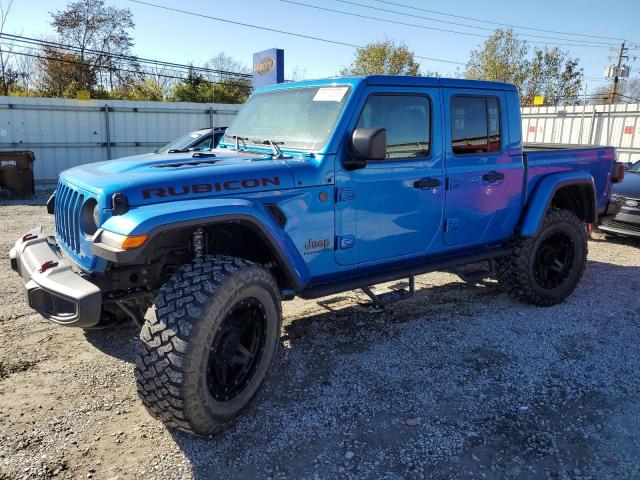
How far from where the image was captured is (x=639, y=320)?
183 inches

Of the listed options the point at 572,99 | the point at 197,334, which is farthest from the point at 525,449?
the point at 572,99

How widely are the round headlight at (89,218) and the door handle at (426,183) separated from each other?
7.18ft

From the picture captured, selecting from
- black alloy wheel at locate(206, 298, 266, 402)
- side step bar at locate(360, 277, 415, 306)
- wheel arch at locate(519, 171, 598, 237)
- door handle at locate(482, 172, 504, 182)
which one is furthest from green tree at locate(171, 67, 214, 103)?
black alloy wheel at locate(206, 298, 266, 402)

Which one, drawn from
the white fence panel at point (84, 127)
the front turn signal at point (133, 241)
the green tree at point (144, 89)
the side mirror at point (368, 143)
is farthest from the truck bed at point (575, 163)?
the green tree at point (144, 89)

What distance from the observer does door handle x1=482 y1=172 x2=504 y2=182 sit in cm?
418

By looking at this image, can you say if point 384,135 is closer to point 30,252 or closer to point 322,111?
point 322,111

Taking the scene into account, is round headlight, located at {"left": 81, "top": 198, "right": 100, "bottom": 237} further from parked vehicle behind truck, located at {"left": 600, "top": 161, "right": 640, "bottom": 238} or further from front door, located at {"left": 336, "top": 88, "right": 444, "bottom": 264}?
parked vehicle behind truck, located at {"left": 600, "top": 161, "right": 640, "bottom": 238}

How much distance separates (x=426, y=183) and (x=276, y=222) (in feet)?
4.34

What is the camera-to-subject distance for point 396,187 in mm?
3578

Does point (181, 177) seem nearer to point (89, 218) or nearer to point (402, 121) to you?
point (89, 218)

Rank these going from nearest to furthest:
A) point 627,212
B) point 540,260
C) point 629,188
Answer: point 540,260 → point 627,212 → point 629,188

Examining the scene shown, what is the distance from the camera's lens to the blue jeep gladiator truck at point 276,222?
2561 millimetres

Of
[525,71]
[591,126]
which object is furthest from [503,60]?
[591,126]

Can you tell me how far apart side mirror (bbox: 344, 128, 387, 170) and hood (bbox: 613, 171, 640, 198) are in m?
6.18
